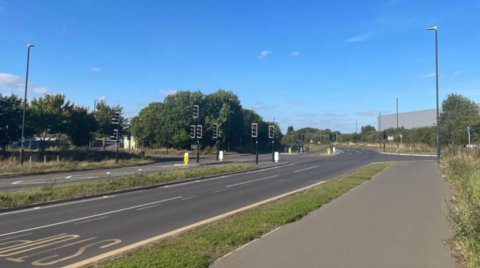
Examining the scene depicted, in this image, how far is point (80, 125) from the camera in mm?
42562

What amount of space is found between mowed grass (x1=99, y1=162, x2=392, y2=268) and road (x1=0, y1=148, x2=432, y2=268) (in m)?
0.99

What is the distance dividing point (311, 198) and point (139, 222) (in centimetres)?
538

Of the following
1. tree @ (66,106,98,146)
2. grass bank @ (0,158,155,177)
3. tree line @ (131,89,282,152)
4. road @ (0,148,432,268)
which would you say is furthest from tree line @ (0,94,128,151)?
road @ (0,148,432,268)

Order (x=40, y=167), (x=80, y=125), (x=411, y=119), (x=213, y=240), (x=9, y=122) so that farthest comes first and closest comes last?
(x=411, y=119) < (x=80, y=125) < (x=9, y=122) < (x=40, y=167) < (x=213, y=240)

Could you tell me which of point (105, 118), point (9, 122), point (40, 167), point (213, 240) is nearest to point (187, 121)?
point (105, 118)

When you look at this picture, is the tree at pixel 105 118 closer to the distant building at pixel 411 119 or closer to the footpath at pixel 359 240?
the footpath at pixel 359 240

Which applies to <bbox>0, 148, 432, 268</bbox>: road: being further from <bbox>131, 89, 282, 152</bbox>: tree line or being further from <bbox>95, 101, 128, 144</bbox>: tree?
<bbox>131, 89, 282, 152</bbox>: tree line

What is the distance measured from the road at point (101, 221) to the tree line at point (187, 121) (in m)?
49.0

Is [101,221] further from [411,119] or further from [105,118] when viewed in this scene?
[411,119]

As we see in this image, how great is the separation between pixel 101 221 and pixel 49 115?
32.4 metres

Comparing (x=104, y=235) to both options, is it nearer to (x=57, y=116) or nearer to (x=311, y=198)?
(x=311, y=198)

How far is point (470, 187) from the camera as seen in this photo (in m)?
11.3

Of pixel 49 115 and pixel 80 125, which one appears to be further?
pixel 80 125

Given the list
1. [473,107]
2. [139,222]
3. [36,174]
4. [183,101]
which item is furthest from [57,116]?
[473,107]
